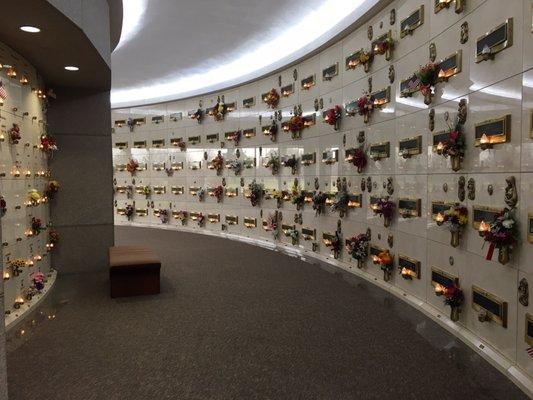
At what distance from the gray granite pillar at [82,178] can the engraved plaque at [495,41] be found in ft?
17.8

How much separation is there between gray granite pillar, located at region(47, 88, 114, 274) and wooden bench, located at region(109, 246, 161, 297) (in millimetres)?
1352

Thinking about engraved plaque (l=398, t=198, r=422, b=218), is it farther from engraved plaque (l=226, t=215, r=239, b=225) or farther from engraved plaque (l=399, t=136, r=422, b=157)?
engraved plaque (l=226, t=215, r=239, b=225)

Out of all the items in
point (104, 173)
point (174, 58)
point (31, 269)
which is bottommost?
point (31, 269)

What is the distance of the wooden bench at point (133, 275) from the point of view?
545cm

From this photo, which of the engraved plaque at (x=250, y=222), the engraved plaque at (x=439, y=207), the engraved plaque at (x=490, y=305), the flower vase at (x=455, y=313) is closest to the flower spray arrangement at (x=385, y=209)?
the engraved plaque at (x=439, y=207)

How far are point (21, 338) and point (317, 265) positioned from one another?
461 centimetres

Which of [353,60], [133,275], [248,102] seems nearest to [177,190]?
[248,102]

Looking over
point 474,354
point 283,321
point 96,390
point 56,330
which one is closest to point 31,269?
point 56,330

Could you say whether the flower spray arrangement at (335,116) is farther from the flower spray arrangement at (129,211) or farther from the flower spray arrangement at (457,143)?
the flower spray arrangement at (129,211)

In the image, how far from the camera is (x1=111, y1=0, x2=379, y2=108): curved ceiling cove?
21.7 ft

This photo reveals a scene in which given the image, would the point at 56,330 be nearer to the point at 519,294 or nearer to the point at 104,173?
the point at 104,173

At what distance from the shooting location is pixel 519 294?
3229mm

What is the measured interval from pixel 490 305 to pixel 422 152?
188 centimetres

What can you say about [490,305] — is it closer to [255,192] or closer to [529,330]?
[529,330]
